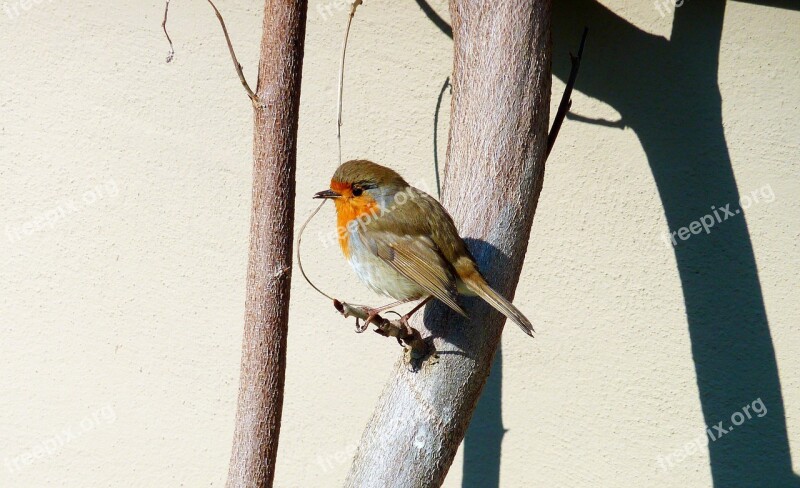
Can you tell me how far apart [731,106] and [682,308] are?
0.84 m

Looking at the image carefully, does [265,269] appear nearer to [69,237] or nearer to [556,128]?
[556,128]

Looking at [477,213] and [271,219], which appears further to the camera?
[477,213]

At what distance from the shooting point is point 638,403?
3385 millimetres

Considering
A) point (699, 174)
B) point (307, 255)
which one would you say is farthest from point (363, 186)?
point (699, 174)

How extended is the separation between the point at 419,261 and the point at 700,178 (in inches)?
54.4

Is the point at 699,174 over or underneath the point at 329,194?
over

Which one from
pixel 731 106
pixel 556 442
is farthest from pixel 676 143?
Result: pixel 556 442

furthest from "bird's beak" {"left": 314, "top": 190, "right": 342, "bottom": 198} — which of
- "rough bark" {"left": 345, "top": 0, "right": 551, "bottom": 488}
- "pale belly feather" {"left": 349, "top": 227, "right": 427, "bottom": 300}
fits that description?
"rough bark" {"left": 345, "top": 0, "right": 551, "bottom": 488}

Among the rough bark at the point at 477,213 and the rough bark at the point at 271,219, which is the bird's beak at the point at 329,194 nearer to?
the rough bark at the point at 271,219

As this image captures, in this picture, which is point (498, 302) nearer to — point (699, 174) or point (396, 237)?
point (396, 237)

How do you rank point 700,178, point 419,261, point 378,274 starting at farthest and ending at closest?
point 700,178, point 378,274, point 419,261
